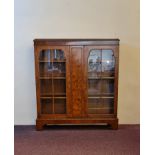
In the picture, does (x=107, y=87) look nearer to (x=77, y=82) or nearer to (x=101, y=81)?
(x=101, y=81)

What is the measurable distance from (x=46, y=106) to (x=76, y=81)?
666mm

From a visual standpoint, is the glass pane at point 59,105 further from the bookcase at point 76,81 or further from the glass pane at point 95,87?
the glass pane at point 95,87

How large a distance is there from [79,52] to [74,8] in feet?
2.57

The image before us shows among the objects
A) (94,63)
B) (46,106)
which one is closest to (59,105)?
(46,106)

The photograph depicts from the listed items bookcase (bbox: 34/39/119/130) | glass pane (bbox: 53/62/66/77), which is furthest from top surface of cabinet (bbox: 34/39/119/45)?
glass pane (bbox: 53/62/66/77)

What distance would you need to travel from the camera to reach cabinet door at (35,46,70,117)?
177 inches

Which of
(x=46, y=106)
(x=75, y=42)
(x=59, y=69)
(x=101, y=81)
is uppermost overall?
(x=75, y=42)

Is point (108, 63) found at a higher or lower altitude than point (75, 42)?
lower

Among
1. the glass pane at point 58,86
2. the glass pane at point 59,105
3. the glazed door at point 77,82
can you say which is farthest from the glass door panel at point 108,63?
the glass pane at point 59,105

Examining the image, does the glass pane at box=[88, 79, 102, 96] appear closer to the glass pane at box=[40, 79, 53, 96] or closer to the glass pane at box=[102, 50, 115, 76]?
the glass pane at box=[102, 50, 115, 76]

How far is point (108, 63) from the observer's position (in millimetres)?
4578
